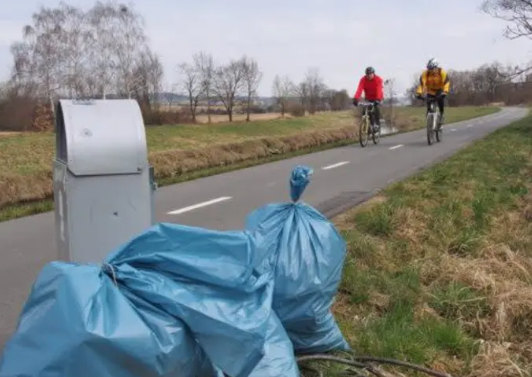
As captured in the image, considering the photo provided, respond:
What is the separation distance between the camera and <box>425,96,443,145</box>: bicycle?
1755 cm

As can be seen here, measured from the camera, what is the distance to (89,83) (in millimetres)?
51406

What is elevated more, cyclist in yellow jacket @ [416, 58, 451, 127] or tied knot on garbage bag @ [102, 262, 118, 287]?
cyclist in yellow jacket @ [416, 58, 451, 127]

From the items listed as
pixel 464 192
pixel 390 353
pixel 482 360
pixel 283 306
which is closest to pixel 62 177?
pixel 283 306

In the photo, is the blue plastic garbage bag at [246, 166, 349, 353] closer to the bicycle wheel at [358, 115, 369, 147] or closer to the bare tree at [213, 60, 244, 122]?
the bicycle wheel at [358, 115, 369, 147]

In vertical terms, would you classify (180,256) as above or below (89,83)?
below

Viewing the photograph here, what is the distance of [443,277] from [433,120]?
1309 centimetres

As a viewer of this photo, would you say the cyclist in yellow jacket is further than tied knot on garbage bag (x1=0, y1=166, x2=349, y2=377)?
Yes

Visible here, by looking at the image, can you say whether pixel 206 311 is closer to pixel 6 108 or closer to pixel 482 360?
pixel 482 360

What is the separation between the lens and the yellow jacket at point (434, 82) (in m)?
17.2

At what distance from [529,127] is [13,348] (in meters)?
25.4

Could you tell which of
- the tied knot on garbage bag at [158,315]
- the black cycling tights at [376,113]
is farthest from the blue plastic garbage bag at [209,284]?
the black cycling tights at [376,113]

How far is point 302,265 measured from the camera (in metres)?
3.60

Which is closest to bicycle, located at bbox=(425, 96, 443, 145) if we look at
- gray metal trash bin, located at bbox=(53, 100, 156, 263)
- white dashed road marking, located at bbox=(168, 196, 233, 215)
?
white dashed road marking, located at bbox=(168, 196, 233, 215)

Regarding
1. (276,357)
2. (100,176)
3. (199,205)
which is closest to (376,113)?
(199,205)
